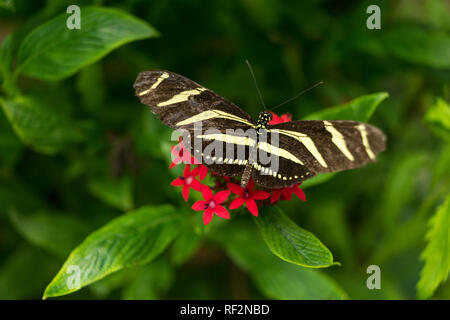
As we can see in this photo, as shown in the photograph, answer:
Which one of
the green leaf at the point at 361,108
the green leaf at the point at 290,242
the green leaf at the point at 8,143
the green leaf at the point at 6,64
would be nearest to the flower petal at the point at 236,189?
the green leaf at the point at 290,242

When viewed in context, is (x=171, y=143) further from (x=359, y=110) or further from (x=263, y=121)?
(x=359, y=110)

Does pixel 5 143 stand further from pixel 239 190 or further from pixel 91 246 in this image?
pixel 239 190

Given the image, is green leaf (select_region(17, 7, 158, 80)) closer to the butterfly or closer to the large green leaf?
the butterfly

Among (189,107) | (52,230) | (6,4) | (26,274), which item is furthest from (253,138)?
(26,274)

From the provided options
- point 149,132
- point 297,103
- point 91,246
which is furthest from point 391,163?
point 91,246

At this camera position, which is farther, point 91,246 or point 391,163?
point 391,163

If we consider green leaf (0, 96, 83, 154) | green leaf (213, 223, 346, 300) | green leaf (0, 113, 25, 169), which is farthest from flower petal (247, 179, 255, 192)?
green leaf (0, 113, 25, 169)

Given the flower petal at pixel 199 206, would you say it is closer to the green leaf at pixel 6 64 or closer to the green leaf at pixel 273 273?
the green leaf at pixel 273 273
